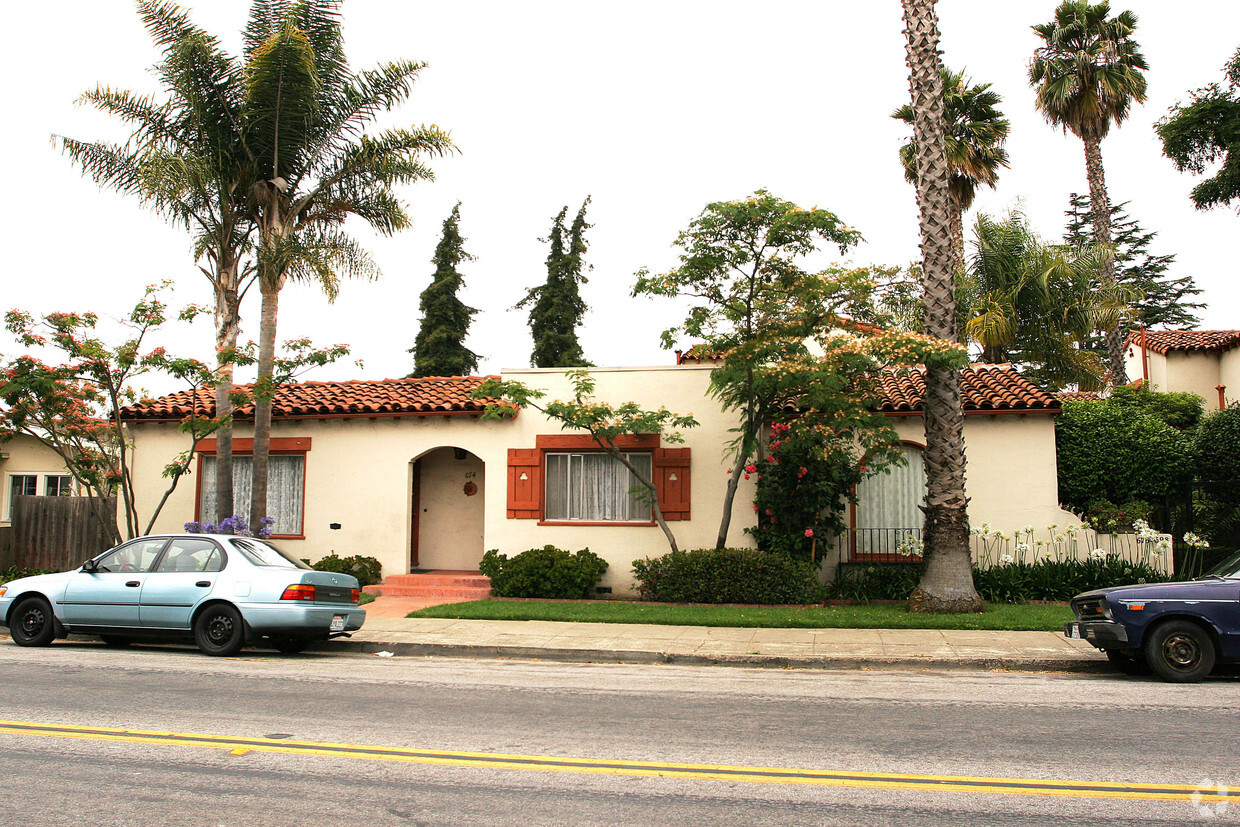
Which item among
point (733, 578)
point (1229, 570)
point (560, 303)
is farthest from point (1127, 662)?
point (560, 303)

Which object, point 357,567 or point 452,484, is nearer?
point 357,567

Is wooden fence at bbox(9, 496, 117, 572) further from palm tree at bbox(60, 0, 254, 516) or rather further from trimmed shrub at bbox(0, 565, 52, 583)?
palm tree at bbox(60, 0, 254, 516)

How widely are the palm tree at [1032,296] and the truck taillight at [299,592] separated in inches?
598

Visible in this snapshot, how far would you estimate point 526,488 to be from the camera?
1655cm

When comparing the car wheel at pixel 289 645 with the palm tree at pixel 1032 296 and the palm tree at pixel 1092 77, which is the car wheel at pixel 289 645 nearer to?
the palm tree at pixel 1032 296

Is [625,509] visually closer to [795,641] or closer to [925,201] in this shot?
[795,641]

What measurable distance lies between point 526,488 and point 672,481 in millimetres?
2846

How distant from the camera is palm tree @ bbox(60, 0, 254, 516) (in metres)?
15.7

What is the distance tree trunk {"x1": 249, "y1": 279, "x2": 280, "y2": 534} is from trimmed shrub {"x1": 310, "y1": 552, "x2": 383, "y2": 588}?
1430mm

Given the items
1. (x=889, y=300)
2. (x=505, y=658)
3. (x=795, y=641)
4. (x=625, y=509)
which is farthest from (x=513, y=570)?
(x=889, y=300)

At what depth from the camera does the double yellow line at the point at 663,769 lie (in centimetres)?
514

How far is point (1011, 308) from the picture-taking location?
19.3m

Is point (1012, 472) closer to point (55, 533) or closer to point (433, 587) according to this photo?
point (433, 587)

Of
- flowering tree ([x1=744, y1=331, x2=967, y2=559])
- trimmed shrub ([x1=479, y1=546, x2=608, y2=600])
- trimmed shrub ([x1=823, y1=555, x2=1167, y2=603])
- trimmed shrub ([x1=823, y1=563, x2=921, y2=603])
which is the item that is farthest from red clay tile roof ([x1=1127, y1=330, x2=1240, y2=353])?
trimmed shrub ([x1=479, y1=546, x2=608, y2=600])
